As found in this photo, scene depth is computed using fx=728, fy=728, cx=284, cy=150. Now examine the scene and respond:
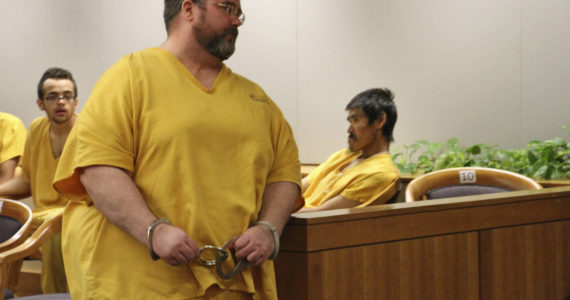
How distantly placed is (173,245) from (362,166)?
7.08 feet

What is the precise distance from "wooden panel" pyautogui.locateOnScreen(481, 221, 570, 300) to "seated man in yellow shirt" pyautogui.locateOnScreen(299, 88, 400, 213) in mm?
938

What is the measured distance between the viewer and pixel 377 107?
3674mm

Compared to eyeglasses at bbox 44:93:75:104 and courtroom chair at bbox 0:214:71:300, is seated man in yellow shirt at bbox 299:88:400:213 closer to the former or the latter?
courtroom chair at bbox 0:214:71:300

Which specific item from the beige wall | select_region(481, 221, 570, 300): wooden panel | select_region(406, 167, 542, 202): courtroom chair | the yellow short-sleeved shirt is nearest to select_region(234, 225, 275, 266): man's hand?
select_region(481, 221, 570, 300): wooden panel

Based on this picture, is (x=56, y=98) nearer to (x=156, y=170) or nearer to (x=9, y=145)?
(x=9, y=145)

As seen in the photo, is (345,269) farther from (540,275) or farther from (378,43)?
(378,43)

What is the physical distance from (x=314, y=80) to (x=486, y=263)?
302 cm

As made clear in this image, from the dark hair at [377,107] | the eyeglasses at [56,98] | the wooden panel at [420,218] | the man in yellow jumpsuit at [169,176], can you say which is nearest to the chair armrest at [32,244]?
the man in yellow jumpsuit at [169,176]

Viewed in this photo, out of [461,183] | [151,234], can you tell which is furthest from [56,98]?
[151,234]

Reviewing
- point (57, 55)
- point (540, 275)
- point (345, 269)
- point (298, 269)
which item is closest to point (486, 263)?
point (540, 275)

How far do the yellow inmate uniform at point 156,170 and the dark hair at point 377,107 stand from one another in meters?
2.08

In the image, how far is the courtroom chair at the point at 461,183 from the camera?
306 cm

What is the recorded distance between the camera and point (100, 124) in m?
1.55

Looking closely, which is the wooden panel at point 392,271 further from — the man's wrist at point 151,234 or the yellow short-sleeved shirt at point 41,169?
the yellow short-sleeved shirt at point 41,169
